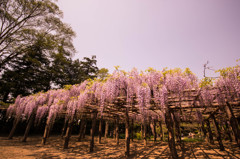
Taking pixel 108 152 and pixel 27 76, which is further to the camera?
pixel 27 76

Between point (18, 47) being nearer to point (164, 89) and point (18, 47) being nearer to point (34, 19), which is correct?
point (34, 19)

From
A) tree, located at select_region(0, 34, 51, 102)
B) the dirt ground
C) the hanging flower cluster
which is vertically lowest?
the dirt ground

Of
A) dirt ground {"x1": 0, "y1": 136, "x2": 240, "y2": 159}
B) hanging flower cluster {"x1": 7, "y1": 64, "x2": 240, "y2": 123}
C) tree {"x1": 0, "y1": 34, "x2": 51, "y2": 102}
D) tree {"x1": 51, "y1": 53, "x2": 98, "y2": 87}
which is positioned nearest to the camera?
hanging flower cluster {"x1": 7, "y1": 64, "x2": 240, "y2": 123}

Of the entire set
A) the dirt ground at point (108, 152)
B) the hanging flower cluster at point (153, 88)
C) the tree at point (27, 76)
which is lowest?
the dirt ground at point (108, 152)

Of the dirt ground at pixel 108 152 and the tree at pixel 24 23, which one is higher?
the tree at pixel 24 23

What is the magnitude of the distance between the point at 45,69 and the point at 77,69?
5.70m

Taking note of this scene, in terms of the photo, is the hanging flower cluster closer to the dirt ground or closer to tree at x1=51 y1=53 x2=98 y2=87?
the dirt ground

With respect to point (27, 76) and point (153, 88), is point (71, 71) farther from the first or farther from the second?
point (153, 88)

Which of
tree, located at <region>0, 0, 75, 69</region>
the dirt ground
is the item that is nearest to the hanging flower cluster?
the dirt ground

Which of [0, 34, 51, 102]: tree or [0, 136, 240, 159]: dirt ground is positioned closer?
[0, 136, 240, 159]: dirt ground

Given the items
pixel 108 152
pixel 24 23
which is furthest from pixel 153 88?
pixel 24 23

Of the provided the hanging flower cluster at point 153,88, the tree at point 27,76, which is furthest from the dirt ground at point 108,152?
the tree at point 27,76

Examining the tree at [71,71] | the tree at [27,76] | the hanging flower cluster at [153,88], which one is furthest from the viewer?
the tree at [71,71]

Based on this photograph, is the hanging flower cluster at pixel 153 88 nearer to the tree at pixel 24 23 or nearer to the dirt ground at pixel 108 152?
the dirt ground at pixel 108 152
